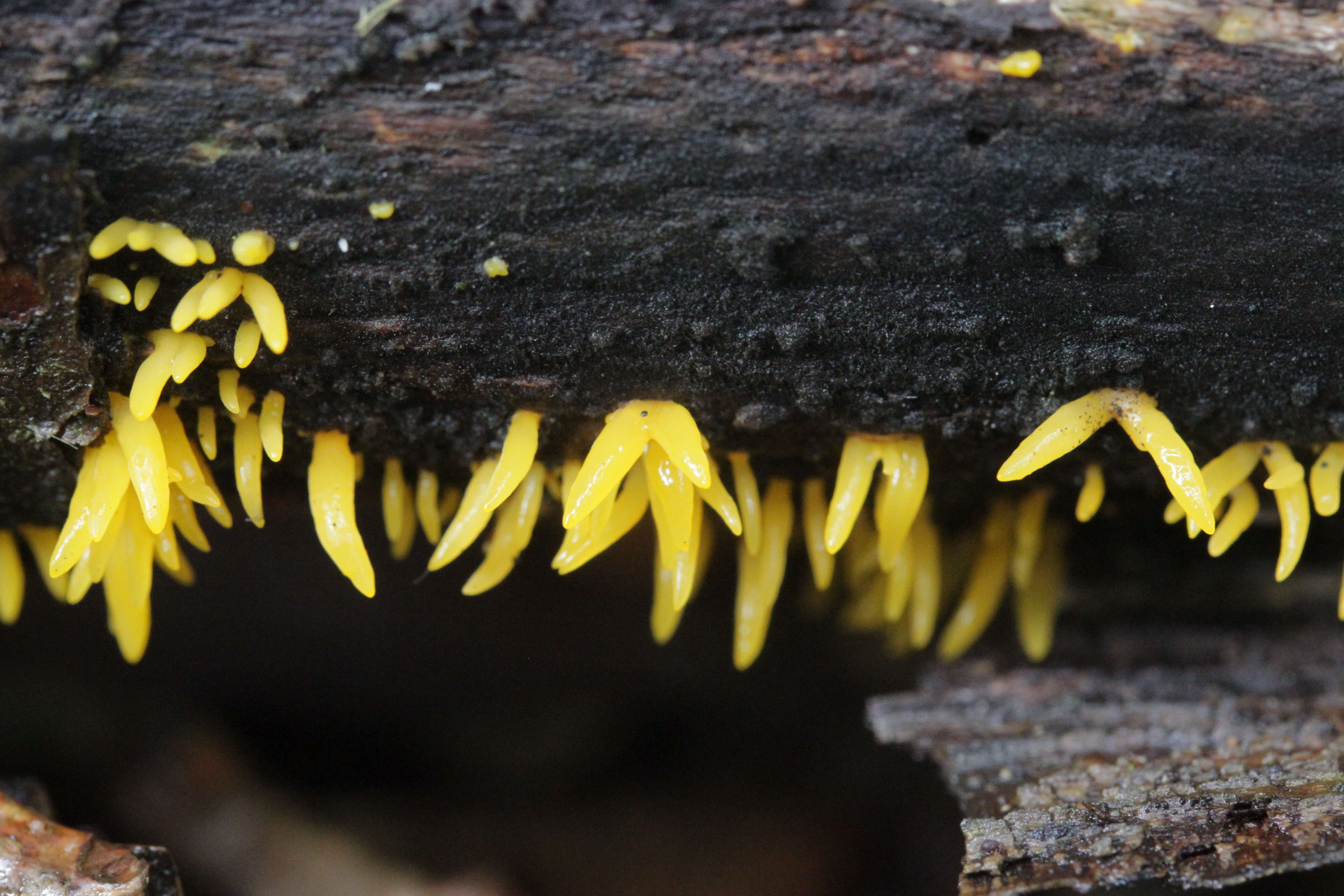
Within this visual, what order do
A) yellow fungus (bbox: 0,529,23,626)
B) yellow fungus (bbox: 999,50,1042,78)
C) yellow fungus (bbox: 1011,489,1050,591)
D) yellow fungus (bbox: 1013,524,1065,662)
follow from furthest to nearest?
1. yellow fungus (bbox: 1013,524,1065,662)
2. yellow fungus (bbox: 1011,489,1050,591)
3. yellow fungus (bbox: 0,529,23,626)
4. yellow fungus (bbox: 999,50,1042,78)

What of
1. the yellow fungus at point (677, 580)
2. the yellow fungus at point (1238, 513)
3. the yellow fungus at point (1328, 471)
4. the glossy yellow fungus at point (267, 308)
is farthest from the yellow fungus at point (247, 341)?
the yellow fungus at point (1328, 471)

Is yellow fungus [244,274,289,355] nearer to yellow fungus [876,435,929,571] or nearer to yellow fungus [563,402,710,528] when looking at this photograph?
yellow fungus [563,402,710,528]

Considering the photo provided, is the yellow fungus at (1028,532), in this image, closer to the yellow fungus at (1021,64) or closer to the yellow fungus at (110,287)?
the yellow fungus at (1021,64)

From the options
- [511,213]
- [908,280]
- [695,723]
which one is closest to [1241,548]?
[908,280]

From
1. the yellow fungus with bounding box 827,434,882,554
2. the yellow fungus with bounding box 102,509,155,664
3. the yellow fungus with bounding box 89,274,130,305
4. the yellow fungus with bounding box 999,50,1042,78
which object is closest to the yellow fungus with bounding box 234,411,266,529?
the yellow fungus with bounding box 102,509,155,664

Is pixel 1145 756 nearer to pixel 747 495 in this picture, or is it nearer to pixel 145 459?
pixel 747 495
